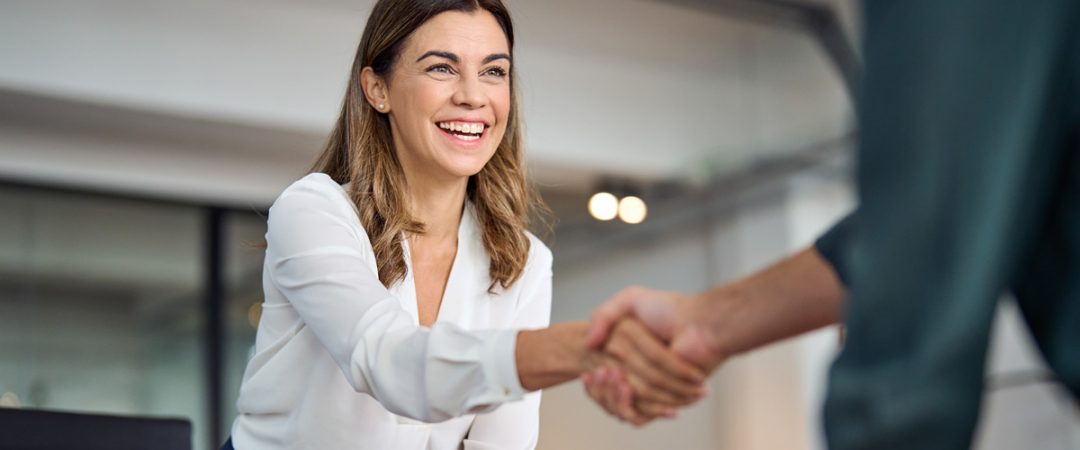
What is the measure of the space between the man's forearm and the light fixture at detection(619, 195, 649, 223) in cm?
571

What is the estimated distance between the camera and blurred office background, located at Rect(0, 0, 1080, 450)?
221 inches

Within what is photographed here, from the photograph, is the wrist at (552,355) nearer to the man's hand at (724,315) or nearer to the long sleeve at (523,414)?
the man's hand at (724,315)

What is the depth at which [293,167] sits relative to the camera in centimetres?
681

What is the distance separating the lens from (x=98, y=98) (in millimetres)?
5398

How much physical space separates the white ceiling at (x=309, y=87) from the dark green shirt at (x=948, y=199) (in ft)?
16.3

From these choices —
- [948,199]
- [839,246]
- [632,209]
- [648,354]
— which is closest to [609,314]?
[648,354]

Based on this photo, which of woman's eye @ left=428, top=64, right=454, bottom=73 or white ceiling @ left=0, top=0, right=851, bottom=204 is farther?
white ceiling @ left=0, top=0, right=851, bottom=204

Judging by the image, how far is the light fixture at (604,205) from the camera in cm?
689

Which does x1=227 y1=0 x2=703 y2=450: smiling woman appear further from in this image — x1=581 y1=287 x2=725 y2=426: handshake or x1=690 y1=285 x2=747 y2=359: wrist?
x1=690 y1=285 x2=747 y2=359: wrist

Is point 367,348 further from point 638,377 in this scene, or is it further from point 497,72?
point 497,72

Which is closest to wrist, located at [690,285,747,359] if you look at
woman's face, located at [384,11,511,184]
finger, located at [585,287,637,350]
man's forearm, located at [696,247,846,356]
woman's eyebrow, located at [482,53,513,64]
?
man's forearm, located at [696,247,846,356]

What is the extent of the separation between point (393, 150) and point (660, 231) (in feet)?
16.4

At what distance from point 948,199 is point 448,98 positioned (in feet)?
4.68

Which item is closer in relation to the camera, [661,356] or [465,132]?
[661,356]
